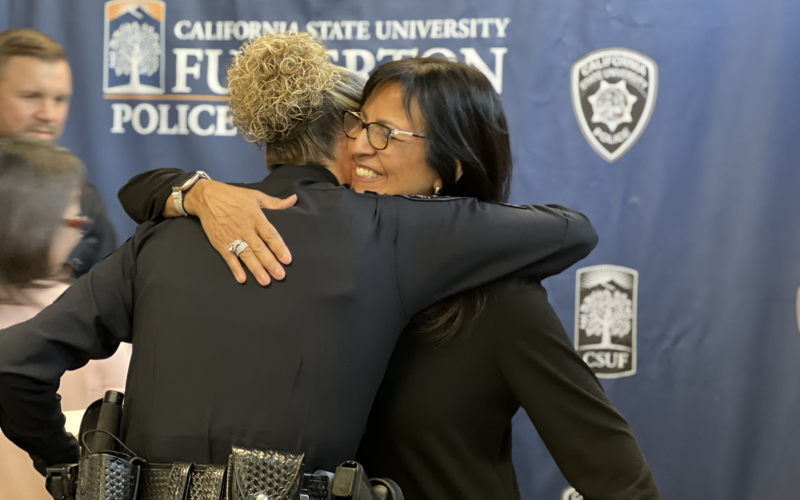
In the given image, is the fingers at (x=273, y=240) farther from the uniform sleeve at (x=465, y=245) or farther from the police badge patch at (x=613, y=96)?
the police badge patch at (x=613, y=96)

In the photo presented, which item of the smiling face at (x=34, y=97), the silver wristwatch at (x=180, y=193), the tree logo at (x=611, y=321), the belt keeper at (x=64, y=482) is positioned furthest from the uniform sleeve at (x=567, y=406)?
the smiling face at (x=34, y=97)

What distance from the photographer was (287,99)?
4.00ft

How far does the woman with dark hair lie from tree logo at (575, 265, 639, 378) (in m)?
1.03

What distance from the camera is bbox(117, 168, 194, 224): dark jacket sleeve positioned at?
126 centimetres

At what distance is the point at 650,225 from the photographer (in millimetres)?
2264

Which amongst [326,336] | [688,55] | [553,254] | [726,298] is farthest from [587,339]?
[326,336]

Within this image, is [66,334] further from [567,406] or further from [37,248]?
[37,248]

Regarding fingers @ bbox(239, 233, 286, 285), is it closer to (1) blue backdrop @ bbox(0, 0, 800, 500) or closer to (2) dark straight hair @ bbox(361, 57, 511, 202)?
(2) dark straight hair @ bbox(361, 57, 511, 202)

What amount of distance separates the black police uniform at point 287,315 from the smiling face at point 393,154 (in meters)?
0.19

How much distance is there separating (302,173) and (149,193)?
29 centimetres

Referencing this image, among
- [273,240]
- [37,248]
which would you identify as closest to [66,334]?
[273,240]

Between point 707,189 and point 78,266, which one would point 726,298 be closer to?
point 707,189

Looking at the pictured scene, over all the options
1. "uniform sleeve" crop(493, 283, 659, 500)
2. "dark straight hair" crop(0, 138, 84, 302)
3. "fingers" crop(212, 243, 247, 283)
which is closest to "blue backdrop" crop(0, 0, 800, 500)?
"dark straight hair" crop(0, 138, 84, 302)

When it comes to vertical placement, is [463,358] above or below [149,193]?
below
